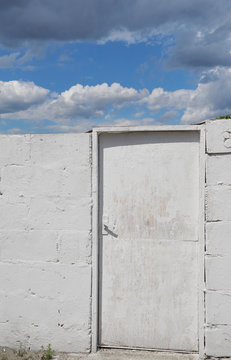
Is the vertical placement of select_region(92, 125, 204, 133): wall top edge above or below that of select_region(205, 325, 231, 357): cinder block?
above

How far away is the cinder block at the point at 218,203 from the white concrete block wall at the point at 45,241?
1.21 meters

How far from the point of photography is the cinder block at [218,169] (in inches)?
131

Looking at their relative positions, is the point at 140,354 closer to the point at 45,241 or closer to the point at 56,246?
the point at 56,246

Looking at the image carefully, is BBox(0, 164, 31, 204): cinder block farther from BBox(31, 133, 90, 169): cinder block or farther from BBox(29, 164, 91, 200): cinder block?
BBox(31, 133, 90, 169): cinder block

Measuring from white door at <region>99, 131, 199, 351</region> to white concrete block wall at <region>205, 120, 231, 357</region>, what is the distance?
0.14m

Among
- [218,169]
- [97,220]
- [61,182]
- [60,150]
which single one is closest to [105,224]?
[97,220]

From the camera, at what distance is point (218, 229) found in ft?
11.0

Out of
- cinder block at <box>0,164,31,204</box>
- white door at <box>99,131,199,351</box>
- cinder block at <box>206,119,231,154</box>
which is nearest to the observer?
cinder block at <box>206,119,231,154</box>

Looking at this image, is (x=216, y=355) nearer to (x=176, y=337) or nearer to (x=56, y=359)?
(x=176, y=337)

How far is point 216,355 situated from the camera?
11.3ft

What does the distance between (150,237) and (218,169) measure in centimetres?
97

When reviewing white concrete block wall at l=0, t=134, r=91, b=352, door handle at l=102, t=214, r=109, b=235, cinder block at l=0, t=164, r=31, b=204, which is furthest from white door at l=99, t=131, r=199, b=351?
cinder block at l=0, t=164, r=31, b=204

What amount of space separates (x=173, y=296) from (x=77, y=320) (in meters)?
1.04

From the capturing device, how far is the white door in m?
3.46
